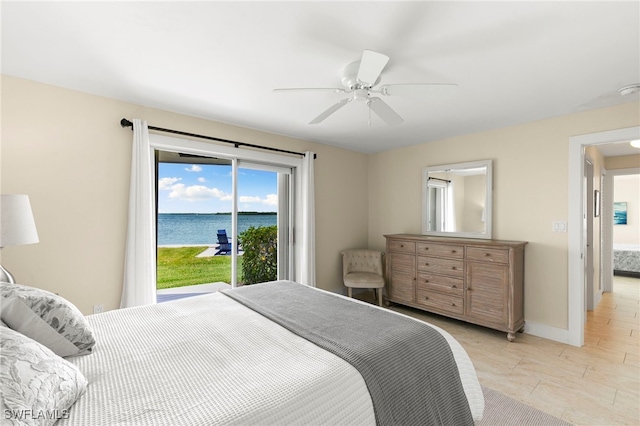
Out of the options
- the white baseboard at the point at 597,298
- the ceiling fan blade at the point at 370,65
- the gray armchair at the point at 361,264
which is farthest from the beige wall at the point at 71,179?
the white baseboard at the point at 597,298

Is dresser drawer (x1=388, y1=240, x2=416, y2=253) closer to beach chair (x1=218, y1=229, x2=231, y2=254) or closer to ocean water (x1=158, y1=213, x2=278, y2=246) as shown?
ocean water (x1=158, y1=213, x2=278, y2=246)

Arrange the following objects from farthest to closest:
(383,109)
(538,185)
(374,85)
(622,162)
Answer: (622,162) < (538,185) < (383,109) < (374,85)

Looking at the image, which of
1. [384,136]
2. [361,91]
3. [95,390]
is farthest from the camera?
[384,136]

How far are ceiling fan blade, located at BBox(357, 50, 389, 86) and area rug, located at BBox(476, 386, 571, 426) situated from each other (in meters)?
2.35

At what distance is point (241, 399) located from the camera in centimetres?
101

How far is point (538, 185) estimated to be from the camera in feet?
10.8

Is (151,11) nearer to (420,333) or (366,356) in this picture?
(366,356)

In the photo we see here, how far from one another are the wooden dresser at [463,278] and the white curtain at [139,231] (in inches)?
119

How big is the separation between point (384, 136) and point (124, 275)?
3.46 metres

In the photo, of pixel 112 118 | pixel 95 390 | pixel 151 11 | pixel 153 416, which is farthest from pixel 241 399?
pixel 112 118

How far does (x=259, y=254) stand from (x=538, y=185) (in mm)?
3529

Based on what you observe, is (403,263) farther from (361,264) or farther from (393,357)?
(393,357)

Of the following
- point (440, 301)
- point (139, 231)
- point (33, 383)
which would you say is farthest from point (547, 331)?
point (139, 231)

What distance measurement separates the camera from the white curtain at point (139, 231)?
2.78 metres
